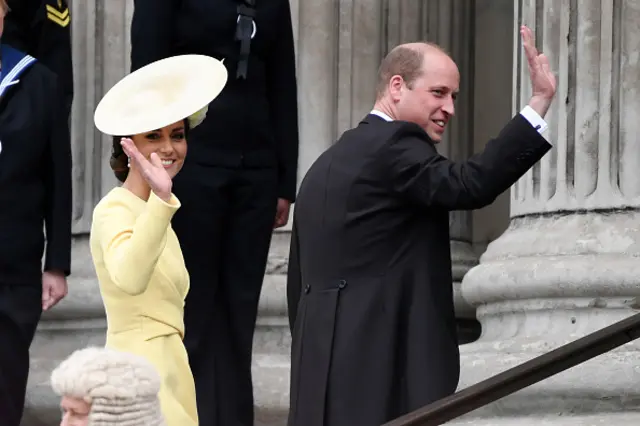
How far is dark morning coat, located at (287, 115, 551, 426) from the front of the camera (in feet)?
16.8

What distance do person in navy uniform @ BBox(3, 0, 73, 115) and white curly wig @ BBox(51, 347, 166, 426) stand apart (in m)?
2.59

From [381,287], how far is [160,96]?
30.9 inches

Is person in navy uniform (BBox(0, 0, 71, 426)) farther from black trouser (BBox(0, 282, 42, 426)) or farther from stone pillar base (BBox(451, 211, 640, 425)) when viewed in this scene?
stone pillar base (BBox(451, 211, 640, 425))

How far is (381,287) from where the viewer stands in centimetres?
517

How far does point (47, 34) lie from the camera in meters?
6.71

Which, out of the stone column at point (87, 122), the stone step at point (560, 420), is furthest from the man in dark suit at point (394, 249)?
the stone column at point (87, 122)

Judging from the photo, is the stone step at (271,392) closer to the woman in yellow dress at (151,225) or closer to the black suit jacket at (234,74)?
the black suit jacket at (234,74)

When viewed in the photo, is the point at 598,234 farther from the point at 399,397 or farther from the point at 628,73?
the point at 399,397

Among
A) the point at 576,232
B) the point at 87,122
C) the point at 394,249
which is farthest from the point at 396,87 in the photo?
the point at 87,122

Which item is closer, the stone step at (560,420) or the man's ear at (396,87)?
the man's ear at (396,87)

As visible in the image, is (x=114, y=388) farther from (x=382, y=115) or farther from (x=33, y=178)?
(x=33, y=178)

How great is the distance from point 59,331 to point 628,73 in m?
2.81

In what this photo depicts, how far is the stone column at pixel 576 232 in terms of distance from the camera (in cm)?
650

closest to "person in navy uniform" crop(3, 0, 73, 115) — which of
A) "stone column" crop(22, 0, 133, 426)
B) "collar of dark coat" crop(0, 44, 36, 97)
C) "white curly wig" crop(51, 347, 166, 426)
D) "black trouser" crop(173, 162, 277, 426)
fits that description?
"collar of dark coat" crop(0, 44, 36, 97)
